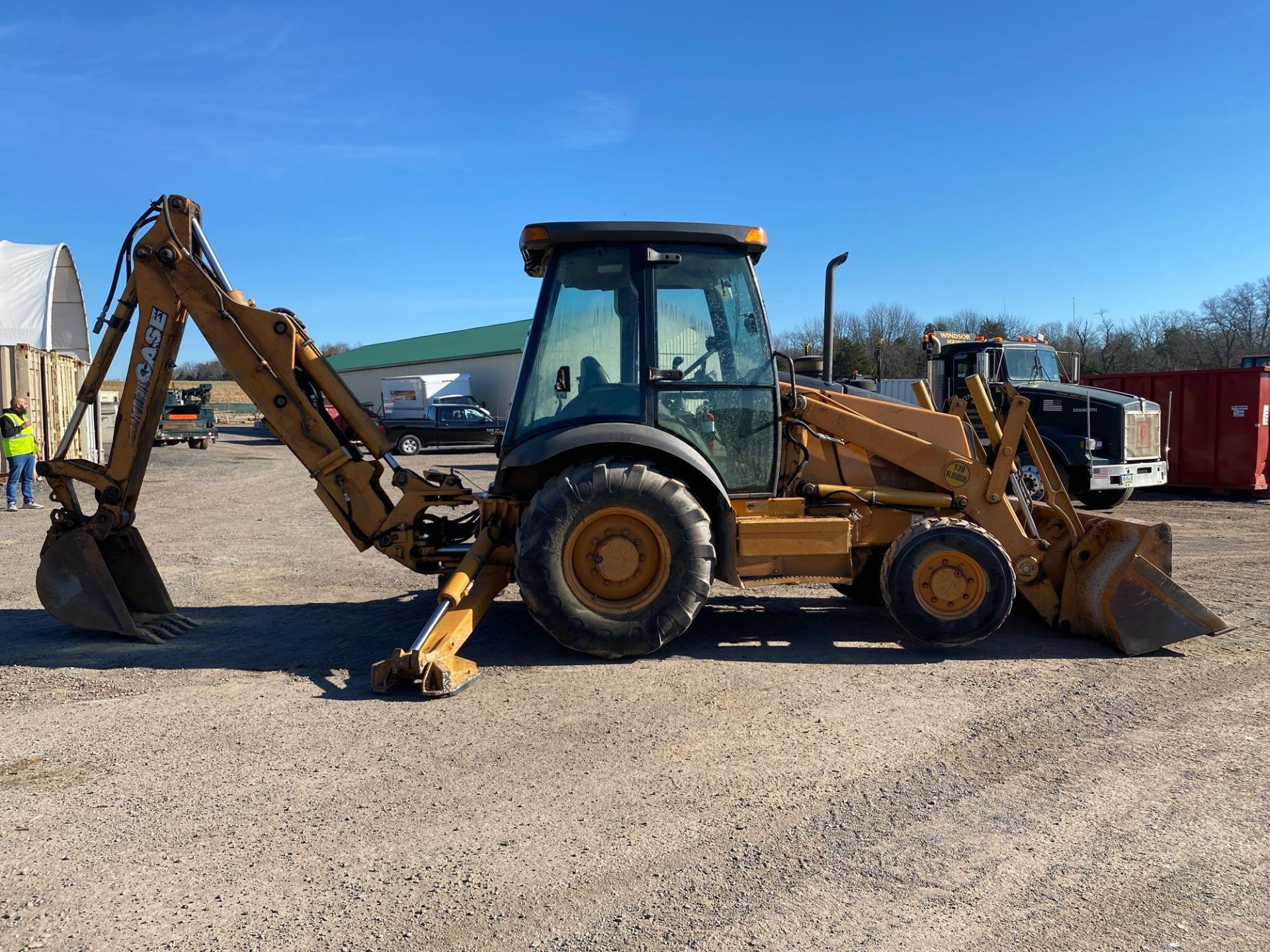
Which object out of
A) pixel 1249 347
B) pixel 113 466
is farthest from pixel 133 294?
pixel 1249 347

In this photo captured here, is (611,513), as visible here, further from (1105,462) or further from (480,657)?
(1105,462)

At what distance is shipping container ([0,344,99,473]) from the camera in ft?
59.2

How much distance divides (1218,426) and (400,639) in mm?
15101

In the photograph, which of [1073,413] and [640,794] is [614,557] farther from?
[1073,413]

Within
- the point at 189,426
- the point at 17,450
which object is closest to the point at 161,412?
the point at 17,450

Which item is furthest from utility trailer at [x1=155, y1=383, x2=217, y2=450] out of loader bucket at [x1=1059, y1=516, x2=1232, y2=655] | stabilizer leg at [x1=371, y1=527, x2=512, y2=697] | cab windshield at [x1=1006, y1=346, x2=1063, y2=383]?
loader bucket at [x1=1059, y1=516, x2=1232, y2=655]

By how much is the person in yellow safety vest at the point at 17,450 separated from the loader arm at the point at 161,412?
8.98 m

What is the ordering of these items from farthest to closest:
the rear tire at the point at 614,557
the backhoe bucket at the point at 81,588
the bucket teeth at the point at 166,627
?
the bucket teeth at the point at 166,627
the backhoe bucket at the point at 81,588
the rear tire at the point at 614,557

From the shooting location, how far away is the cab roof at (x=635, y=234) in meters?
5.82

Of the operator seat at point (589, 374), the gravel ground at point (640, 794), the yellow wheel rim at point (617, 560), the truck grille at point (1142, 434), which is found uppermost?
the operator seat at point (589, 374)

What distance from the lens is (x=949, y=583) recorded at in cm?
587

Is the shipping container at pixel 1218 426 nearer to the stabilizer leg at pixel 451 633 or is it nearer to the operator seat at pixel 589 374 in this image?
the operator seat at pixel 589 374

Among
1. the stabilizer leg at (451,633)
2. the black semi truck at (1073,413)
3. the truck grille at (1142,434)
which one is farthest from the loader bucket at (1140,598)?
the truck grille at (1142,434)

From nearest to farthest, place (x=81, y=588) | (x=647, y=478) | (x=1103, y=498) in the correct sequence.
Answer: (x=647, y=478) < (x=81, y=588) < (x=1103, y=498)
